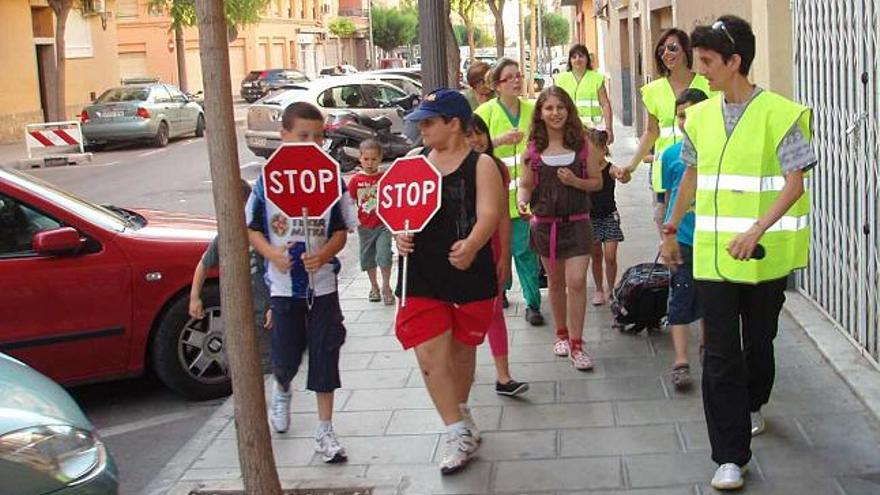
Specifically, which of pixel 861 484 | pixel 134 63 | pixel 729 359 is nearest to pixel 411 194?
pixel 729 359

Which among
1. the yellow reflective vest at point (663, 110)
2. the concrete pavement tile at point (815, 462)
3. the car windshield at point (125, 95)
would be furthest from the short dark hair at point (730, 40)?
the car windshield at point (125, 95)

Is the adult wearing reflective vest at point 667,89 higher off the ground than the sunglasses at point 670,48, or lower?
lower

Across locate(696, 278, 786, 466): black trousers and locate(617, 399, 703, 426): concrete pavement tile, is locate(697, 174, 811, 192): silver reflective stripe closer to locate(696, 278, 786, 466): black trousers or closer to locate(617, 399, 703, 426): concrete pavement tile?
locate(696, 278, 786, 466): black trousers

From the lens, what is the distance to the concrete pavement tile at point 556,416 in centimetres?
564

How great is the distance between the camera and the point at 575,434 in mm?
5480

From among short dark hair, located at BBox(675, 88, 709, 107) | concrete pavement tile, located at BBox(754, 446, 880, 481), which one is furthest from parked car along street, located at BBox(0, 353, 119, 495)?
short dark hair, located at BBox(675, 88, 709, 107)

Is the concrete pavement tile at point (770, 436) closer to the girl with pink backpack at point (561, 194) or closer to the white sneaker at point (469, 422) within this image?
the white sneaker at point (469, 422)

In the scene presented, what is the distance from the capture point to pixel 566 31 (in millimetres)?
93562

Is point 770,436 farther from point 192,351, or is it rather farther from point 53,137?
point 53,137

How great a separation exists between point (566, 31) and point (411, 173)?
9097 centimetres

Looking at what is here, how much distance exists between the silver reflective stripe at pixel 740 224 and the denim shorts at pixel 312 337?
1.85 metres

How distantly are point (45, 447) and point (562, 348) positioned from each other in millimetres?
3740

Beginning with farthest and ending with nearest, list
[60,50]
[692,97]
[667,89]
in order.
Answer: [60,50] → [667,89] → [692,97]

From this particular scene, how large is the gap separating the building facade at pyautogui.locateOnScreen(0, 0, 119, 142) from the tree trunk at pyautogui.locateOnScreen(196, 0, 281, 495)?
29.0 m
